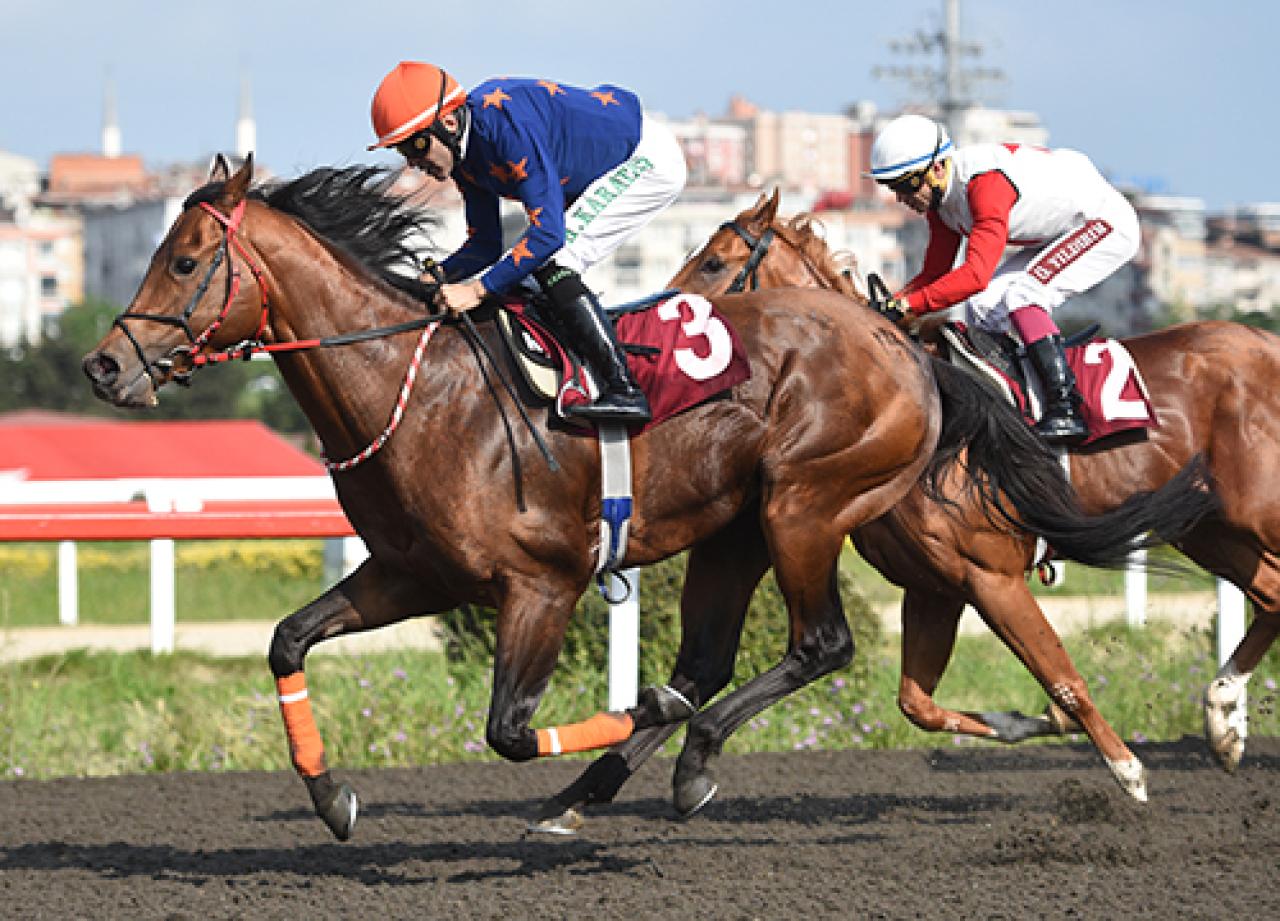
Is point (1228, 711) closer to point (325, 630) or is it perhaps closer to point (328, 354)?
point (325, 630)

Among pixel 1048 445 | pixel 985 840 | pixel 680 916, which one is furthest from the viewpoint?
pixel 1048 445

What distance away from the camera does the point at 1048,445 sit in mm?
5172

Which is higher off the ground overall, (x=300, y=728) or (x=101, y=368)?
(x=101, y=368)

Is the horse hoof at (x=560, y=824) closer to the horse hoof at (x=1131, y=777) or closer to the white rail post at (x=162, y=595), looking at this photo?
the horse hoof at (x=1131, y=777)

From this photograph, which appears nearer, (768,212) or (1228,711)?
(1228,711)

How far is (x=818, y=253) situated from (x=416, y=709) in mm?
2166

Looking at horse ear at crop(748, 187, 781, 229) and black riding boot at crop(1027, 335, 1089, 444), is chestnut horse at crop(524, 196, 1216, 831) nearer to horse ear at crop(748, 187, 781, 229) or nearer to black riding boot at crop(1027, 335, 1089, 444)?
black riding boot at crop(1027, 335, 1089, 444)

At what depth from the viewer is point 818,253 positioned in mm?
5582

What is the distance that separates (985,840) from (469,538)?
5.51 ft

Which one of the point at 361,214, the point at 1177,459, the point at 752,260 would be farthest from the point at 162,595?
the point at 1177,459

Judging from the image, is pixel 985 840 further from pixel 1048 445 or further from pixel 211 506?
pixel 211 506

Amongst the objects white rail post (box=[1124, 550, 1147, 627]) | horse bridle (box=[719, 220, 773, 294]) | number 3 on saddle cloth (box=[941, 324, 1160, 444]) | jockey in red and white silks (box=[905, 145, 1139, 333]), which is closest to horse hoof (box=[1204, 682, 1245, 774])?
number 3 on saddle cloth (box=[941, 324, 1160, 444])

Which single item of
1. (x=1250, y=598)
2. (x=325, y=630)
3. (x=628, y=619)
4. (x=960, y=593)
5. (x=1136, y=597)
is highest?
(x=325, y=630)

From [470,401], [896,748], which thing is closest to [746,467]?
[470,401]
